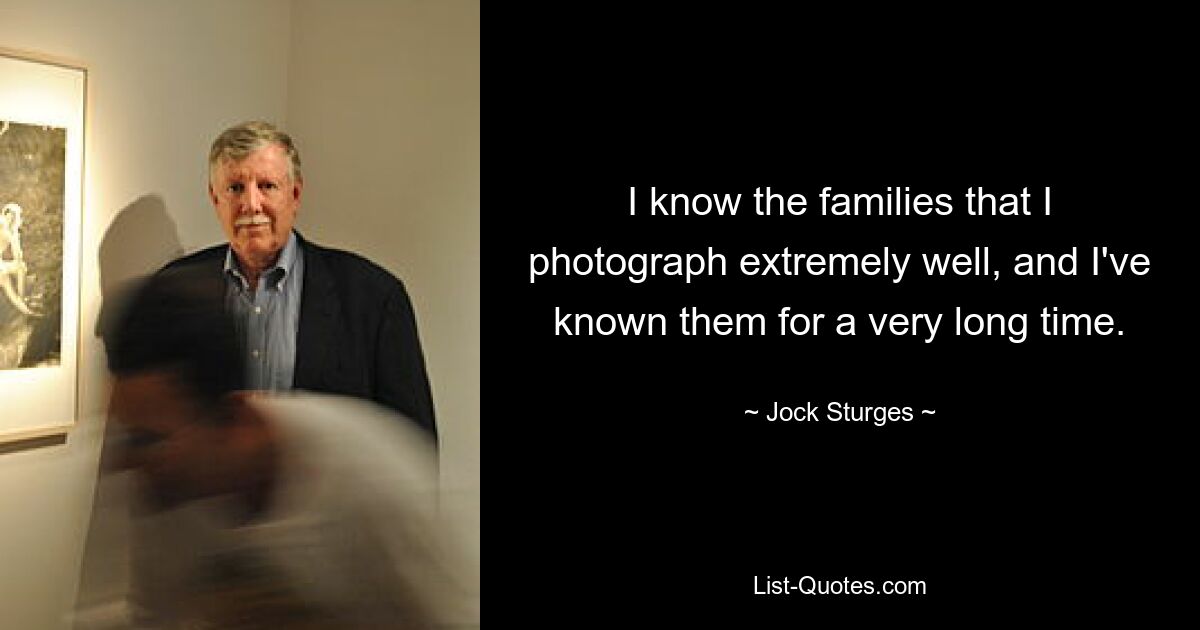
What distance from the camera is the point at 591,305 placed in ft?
5.91

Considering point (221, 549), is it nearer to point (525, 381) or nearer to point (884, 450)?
point (525, 381)

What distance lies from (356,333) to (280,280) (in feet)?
0.39

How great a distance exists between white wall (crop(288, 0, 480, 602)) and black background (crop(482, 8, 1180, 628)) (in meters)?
0.04

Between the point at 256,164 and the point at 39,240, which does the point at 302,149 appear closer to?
the point at 256,164

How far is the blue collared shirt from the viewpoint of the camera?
62.1 inches

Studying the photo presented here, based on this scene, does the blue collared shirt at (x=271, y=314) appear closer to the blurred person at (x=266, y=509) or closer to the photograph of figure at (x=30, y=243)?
the photograph of figure at (x=30, y=243)

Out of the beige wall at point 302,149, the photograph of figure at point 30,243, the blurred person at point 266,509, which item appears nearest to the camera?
the blurred person at point 266,509

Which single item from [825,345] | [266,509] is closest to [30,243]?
[266,509]

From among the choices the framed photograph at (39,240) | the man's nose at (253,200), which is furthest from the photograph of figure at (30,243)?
the man's nose at (253,200)

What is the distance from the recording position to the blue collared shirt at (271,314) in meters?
1.58

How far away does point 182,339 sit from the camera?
1.12 meters

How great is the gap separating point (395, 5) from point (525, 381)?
0.56 meters

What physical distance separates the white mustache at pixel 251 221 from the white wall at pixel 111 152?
0.09m

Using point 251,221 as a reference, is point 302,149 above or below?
above
